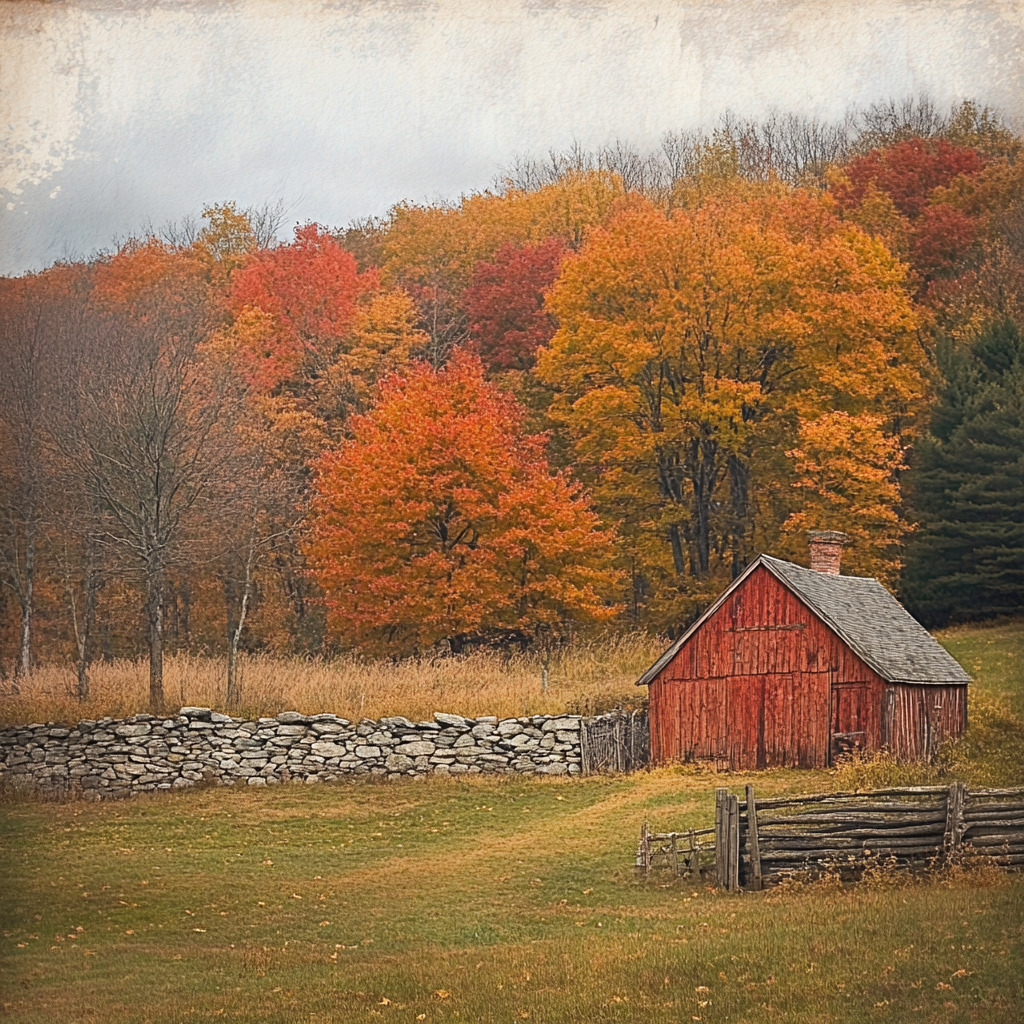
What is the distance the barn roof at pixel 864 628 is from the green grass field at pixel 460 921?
1.71 meters

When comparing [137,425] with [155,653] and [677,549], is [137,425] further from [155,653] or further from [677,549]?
[677,549]

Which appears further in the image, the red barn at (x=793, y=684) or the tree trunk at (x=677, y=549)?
the tree trunk at (x=677, y=549)

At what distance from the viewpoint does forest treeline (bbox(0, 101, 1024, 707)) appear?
2769 cm

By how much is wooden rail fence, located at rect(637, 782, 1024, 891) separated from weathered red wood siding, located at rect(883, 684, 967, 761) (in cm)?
676

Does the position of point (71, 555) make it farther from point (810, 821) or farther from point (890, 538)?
point (810, 821)

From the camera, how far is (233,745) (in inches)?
890

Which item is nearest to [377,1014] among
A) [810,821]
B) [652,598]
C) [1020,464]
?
[810,821]

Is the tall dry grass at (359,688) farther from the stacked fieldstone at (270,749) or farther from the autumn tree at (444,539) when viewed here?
the autumn tree at (444,539)

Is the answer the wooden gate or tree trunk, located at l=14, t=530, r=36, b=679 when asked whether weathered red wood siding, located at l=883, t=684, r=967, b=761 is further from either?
tree trunk, located at l=14, t=530, r=36, b=679

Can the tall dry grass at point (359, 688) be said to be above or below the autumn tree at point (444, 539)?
below

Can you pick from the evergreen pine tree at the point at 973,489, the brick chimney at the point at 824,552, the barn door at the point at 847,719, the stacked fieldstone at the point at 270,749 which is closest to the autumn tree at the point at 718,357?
the evergreen pine tree at the point at 973,489

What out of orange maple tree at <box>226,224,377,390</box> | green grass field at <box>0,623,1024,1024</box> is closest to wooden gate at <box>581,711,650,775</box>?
green grass field at <box>0,623,1024,1024</box>

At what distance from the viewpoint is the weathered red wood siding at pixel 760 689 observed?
2155 cm

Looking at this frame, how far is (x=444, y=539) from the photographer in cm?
2981
